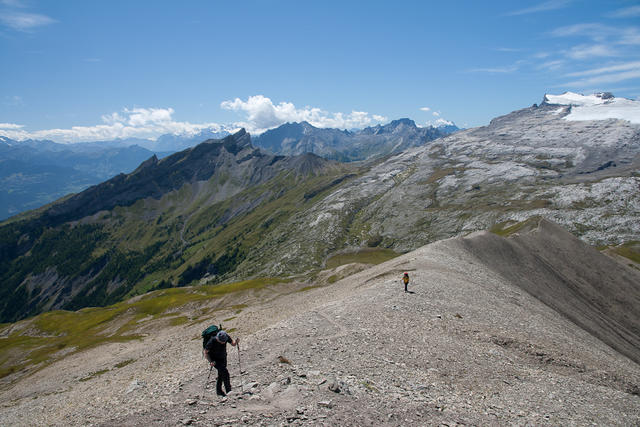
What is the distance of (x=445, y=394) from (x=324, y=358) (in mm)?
8270

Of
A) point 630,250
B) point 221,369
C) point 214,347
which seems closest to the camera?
point 214,347

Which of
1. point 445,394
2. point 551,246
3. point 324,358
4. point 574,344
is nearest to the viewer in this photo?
point 445,394

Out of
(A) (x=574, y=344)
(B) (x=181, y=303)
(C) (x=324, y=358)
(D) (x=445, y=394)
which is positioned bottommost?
(B) (x=181, y=303)

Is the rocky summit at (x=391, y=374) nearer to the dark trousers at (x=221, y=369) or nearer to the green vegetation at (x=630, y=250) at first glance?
the dark trousers at (x=221, y=369)

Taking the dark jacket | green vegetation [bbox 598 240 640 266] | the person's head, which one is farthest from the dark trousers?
green vegetation [bbox 598 240 640 266]

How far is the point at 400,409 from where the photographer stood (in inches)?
691

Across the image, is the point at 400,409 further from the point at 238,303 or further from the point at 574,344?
the point at 238,303

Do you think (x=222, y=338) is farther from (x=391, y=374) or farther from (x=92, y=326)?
(x=92, y=326)

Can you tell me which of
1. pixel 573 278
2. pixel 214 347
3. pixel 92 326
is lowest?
pixel 92 326

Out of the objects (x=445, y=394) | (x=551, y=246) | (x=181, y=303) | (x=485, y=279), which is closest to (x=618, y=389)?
(x=445, y=394)

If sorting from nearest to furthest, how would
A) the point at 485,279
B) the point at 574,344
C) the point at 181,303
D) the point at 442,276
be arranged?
1. the point at 574,344
2. the point at 442,276
3. the point at 485,279
4. the point at 181,303

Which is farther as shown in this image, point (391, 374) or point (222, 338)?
point (391, 374)

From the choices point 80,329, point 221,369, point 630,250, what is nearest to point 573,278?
point 221,369

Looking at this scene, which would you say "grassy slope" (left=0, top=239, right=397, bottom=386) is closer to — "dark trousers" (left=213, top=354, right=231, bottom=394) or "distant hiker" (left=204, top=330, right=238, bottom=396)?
"dark trousers" (left=213, top=354, right=231, bottom=394)
